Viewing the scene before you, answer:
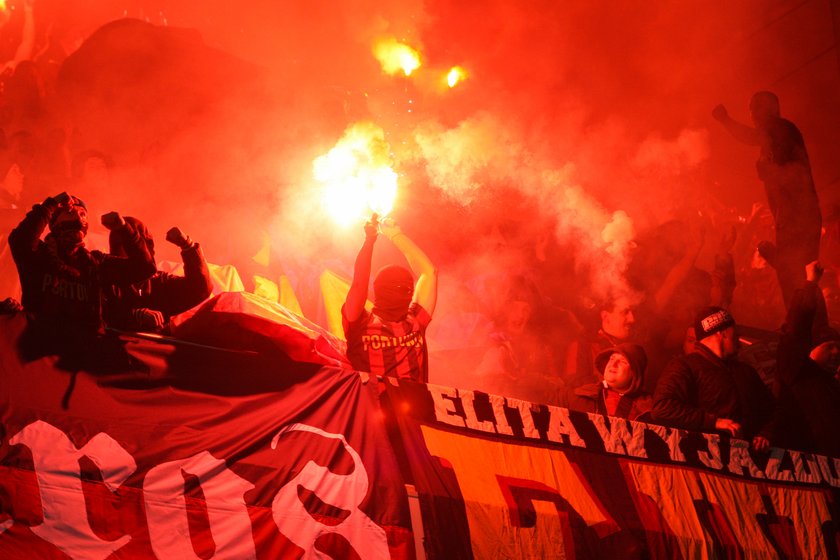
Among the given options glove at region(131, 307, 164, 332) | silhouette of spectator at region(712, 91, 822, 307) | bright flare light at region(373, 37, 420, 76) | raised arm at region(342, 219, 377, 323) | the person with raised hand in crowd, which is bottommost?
glove at region(131, 307, 164, 332)

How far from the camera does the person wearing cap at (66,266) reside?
3447 millimetres

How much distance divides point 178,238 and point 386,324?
1.47 metres

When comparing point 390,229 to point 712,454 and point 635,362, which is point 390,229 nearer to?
point 635,362

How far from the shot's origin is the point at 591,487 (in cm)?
415

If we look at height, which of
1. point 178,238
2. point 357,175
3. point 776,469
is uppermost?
point 357,175

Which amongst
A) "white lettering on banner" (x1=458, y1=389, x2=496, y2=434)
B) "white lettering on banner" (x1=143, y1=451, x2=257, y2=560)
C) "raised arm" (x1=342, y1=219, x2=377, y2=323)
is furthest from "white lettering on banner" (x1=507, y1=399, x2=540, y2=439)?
"white lettering on banner" (x1=143, y1=451, x2=257, y2=560)

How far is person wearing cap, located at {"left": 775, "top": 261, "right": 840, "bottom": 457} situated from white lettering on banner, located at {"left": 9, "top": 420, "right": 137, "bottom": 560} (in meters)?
3.81

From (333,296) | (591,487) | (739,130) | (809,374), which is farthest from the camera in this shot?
(739,130)

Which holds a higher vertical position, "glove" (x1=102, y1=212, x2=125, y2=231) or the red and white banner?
"glove" (x1=102, y1=212, x2=125, y2=231)

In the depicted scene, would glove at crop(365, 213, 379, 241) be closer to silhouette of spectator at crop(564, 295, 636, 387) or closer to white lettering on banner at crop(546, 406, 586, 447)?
white lettering on banner at crop(546, 406, 586, 447)

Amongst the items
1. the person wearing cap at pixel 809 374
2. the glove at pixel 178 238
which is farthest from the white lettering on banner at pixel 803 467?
the glove at pixel 178 238

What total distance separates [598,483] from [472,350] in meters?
2.76

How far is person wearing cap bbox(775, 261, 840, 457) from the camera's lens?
5.28 metres

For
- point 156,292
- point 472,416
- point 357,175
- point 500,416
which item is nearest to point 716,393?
point 500,416
